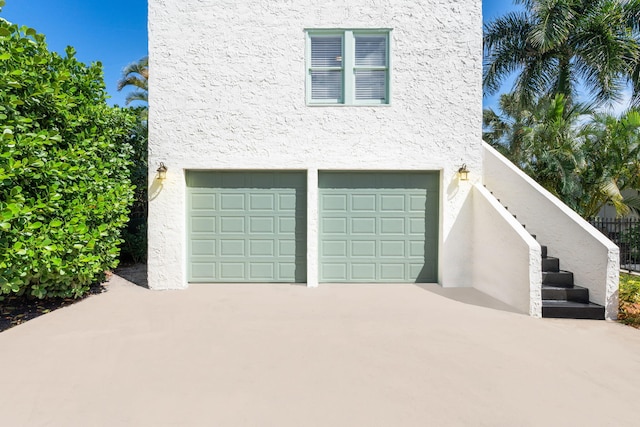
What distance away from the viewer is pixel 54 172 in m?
4.33

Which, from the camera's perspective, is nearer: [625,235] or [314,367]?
[314,367]

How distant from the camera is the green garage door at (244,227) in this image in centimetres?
638

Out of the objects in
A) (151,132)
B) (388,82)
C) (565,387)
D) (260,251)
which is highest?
(388,82)

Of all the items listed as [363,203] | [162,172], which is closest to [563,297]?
[363,203]

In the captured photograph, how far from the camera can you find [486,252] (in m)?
5.75

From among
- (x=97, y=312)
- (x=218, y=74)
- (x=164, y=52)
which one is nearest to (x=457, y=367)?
(x=97, y=312)

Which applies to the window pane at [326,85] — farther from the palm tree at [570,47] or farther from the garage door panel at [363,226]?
the palm tree at [570,47]

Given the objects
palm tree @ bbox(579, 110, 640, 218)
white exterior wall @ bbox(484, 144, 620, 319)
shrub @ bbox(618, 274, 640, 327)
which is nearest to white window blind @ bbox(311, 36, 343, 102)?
white exterior wall @ bbox(484, 144, 620, 319)

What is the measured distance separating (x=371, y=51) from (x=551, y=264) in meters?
5.61

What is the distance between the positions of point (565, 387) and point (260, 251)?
206 inches

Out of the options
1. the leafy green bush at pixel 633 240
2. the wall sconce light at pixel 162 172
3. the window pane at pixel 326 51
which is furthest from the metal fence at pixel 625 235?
the wall sconce light at pixel 162 172

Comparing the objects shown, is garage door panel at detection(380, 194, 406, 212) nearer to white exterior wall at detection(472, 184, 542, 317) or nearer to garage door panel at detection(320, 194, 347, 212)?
garage door panel at detection(320, 194, 347, 212)

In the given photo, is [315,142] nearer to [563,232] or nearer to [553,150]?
[563,232]

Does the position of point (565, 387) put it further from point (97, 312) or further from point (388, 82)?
point (97, 312)
